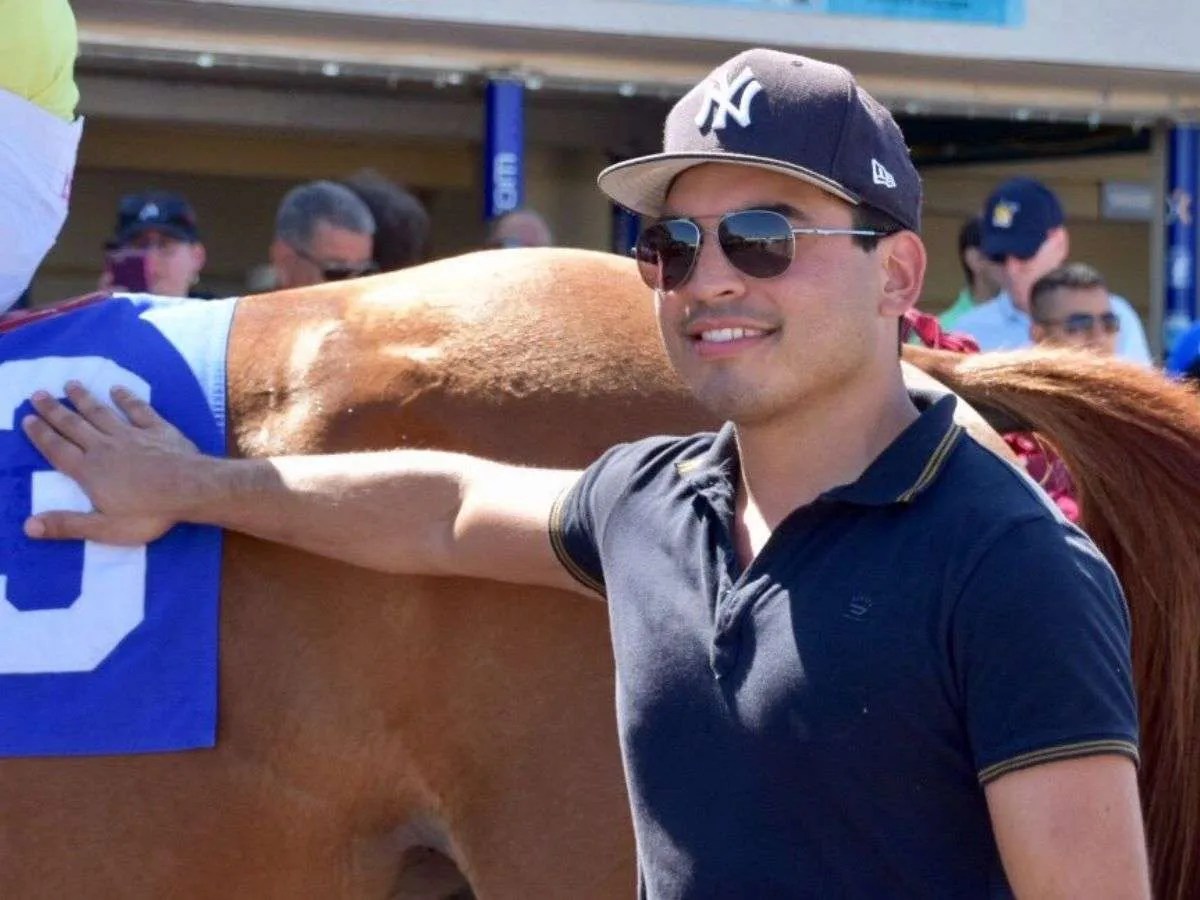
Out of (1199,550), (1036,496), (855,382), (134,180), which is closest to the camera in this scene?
(1036,496)

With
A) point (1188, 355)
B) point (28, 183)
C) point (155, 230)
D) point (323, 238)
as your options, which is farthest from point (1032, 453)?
point (155, 230)

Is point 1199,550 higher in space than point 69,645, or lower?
higher

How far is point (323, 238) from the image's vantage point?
16.6 ft

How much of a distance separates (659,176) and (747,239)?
18 cm

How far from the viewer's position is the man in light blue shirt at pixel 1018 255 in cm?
616

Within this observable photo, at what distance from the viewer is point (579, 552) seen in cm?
214

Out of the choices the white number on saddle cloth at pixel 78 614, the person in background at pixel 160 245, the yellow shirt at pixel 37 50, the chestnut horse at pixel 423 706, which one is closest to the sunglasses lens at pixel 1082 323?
the person in background at pixel 160 245

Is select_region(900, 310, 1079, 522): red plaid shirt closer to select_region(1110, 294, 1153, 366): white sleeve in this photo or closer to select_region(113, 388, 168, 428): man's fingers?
select_region(113, 388, 168, 428): man's fingers

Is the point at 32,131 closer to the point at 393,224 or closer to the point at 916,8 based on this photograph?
the point at 393,224

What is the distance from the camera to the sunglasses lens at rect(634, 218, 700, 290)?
5.90ft

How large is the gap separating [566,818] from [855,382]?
100 cm

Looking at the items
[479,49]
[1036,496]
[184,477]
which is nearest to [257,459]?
[184,477]

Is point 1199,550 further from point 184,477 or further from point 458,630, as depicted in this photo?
point 184,477

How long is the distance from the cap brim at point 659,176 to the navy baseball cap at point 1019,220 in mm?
4467
